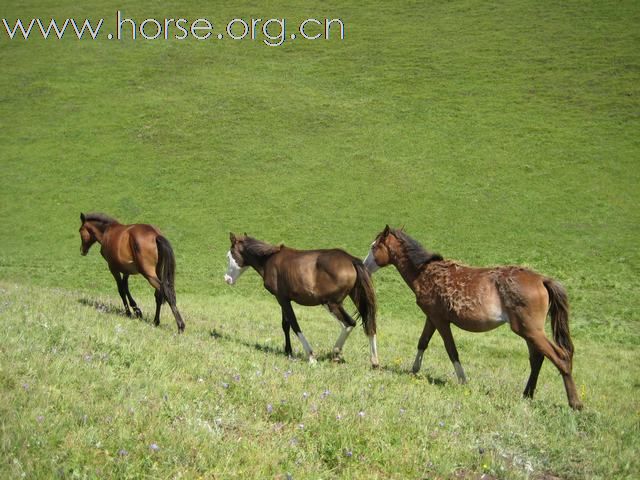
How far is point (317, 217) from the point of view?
32.0 meters

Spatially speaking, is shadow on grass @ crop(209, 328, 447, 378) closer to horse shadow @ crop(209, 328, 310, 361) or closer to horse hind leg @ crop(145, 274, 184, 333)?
horse shadow @ crop(209, 328, 310, 361)

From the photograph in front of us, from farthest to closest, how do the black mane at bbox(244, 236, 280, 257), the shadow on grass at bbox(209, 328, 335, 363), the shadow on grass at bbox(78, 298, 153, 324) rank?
the shadow on grass at bbox(78, 298, 153, 324)
the black mane at bbox(244, 236, 280, 257)
the shadow on grass at bbox(209, 328, 335, 363)

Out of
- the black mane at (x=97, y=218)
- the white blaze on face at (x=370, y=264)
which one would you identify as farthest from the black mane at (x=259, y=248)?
the black mane at (x=97, y=218)

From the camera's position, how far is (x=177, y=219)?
32219mm

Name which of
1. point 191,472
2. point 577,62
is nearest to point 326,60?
point 577,62

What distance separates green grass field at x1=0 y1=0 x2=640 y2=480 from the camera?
571 cm

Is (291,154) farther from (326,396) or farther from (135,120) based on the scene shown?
(326,396)

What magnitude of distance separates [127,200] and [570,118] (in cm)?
3015

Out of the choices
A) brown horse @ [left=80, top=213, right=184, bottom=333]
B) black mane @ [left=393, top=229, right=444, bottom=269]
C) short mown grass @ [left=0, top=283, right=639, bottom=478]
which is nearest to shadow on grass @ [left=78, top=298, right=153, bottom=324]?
brown horse @ [left=80, top=213, right=184, bottom=333]

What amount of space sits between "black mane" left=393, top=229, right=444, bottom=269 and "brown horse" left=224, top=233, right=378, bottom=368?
2.84ft

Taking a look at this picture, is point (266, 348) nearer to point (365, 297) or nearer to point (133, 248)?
point (365, 297)

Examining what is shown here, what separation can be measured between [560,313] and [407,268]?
9.25 feet

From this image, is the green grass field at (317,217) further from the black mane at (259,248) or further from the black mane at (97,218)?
the black mane at (97,218)

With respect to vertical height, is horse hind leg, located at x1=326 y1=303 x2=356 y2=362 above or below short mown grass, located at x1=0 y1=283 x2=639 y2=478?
below
